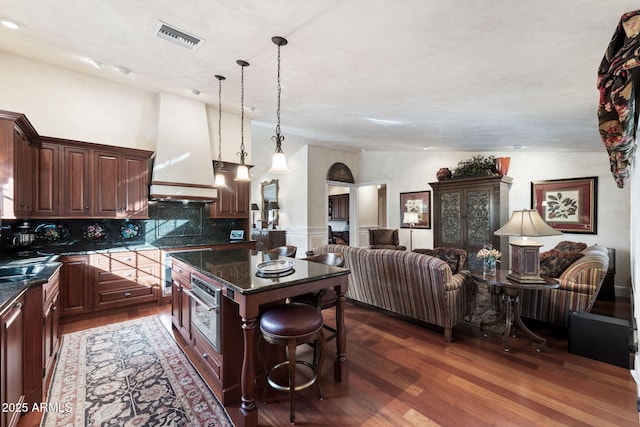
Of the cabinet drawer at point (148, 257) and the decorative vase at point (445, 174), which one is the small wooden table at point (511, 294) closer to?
the decorative vase at point (445, 174)

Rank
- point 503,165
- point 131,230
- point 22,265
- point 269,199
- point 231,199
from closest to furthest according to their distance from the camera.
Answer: point 22,265
point 131,230
point 231,199
point 503,165
point 269,199

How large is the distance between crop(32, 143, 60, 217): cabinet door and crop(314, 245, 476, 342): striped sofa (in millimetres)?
3574

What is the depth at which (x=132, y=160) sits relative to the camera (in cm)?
395

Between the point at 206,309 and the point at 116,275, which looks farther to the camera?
the point at 116,275

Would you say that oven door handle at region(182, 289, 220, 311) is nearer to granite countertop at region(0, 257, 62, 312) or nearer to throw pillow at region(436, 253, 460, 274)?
granite countertop at region(0, 257, 62, 312)

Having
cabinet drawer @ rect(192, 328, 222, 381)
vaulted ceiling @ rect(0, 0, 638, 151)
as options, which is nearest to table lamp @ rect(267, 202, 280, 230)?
vaulted ceiling @ rect(0, 0, 638, 151)

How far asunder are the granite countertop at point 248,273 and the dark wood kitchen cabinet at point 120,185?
5.84ft

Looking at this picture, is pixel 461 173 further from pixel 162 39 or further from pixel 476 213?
pixel 162 39

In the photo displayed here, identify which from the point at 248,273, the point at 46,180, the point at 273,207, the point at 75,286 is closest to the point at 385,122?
the point at 248,273

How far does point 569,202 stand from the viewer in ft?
16.2

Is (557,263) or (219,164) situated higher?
(219,164)

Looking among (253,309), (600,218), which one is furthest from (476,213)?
(253,309)

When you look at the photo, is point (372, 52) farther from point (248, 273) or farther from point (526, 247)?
point (526, 247)

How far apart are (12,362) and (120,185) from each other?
9.14 ft
